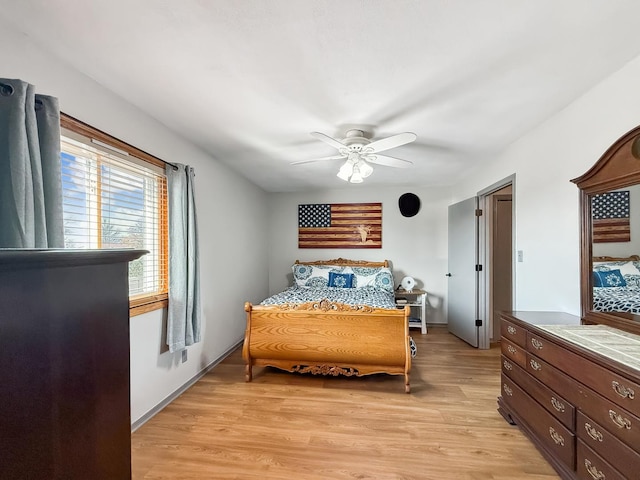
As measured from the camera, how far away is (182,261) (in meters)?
2.37

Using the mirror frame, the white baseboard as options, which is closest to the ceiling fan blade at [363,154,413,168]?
the mirror frame

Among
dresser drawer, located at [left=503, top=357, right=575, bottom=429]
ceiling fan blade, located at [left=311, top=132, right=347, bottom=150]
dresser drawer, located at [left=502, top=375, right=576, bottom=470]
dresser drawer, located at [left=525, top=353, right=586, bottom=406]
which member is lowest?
dresser drawer, located at [left=502, top=375, right=576, bottom=470]

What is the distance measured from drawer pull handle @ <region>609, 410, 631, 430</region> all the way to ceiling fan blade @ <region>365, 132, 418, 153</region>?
176 cm

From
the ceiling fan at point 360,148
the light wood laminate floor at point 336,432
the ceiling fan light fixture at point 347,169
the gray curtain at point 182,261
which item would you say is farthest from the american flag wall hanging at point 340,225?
the gray curtain at point 182,261

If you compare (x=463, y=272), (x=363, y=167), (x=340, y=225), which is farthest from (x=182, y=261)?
(x=463, y=272)

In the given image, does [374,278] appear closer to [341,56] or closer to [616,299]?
[616,299]

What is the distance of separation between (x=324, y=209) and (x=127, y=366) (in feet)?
13.8

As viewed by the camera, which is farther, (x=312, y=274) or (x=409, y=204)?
(x=409, y=204)

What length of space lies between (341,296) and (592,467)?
2518 mm

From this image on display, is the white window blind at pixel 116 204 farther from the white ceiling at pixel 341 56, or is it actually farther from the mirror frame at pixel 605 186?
the mirror frame at pixel 605 186

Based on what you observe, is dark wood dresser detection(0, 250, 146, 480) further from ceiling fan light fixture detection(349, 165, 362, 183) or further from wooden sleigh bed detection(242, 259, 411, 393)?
ceiling fan light fixture detection(349, 165, 362, 183)

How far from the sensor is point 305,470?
165 cm

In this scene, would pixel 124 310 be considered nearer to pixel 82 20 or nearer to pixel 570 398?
pixel 82 20

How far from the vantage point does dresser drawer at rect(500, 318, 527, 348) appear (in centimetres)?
187
